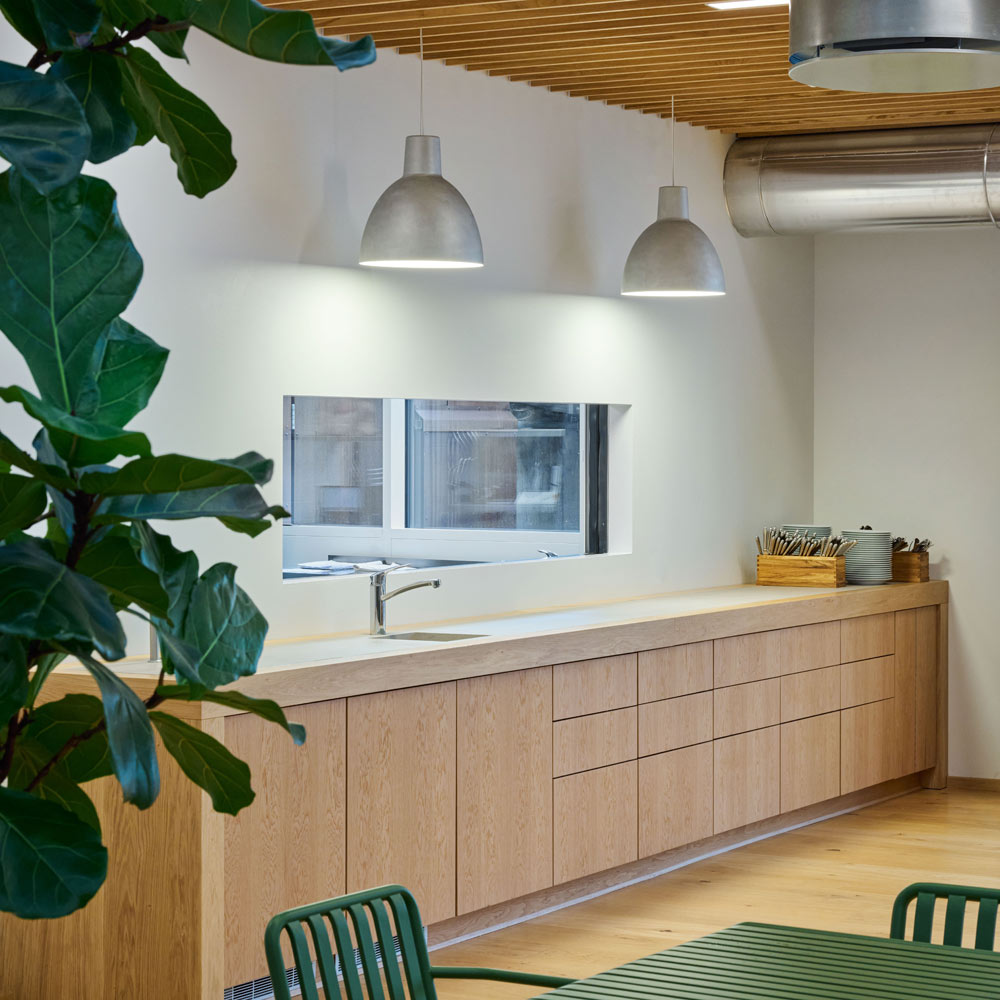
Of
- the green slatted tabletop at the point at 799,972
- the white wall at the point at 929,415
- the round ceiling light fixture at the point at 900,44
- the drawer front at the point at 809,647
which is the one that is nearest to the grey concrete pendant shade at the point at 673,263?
the drawer front at the point at 809,647

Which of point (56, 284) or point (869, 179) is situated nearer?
point (56, 284)

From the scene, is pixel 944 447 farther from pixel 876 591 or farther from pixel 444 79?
pixel 444 79

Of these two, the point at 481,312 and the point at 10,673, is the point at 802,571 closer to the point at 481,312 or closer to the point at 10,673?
the point at 481,312

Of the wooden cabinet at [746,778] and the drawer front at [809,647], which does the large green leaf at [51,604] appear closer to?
the wooden cabinet at [746,778]

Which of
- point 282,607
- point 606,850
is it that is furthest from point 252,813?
point 606,850

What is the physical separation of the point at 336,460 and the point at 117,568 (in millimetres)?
4309

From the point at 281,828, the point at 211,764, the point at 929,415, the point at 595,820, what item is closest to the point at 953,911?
the point at 211,764

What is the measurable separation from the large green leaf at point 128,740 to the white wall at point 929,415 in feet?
22.2

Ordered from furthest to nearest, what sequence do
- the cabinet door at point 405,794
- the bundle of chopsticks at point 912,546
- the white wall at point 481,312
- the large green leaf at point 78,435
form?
the bundle of chopsticks at point 912,546
the white wall at point 481,312
the cabinet door at point 405,794
the large green leaf at point 78,435

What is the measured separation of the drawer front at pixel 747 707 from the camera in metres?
5.80

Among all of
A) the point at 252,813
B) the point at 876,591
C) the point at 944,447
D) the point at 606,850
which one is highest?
the point at 944,447

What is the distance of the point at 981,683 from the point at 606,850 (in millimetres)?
2770

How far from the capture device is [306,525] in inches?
199

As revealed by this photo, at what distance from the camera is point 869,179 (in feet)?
20.8
